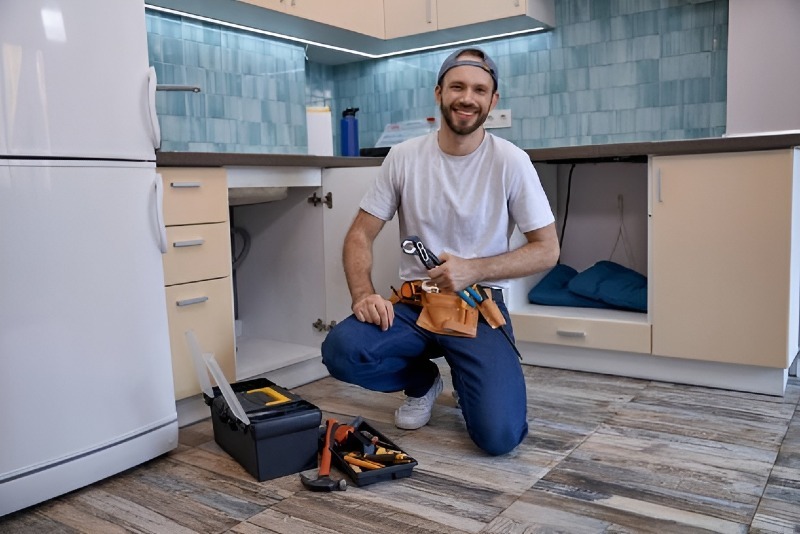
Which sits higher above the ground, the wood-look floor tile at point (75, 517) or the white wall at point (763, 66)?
the white wall at point (763, 66)

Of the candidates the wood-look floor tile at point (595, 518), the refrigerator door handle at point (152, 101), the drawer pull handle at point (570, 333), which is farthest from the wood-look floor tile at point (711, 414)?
the refrigerator door handle at point (152, 101)

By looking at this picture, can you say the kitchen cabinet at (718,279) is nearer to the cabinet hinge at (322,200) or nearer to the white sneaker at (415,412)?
the white sneaker at (415,412)

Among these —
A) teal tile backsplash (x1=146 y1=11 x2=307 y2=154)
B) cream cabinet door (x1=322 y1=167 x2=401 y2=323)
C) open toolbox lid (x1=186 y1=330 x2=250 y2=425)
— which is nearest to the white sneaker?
open toolbox lid (x1=186 y1=330 x2=250 y2=425)

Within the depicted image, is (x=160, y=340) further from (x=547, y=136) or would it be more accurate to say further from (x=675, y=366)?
(x=547, y=136)

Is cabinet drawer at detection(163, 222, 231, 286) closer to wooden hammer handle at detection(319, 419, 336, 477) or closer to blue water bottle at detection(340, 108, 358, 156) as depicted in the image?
wooden hammer handle at detection(319, 419, 336, 477)

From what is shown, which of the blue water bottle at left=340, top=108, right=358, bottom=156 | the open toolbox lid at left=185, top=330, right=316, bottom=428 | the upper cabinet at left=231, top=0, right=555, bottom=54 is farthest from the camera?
the blue water bottle at left=340, top=108, right=358, bottom=156

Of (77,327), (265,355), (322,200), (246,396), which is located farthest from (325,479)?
(322,200)

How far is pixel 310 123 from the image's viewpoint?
320cm

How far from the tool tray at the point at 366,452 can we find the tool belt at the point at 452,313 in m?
0.34

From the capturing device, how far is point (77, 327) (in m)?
1.79

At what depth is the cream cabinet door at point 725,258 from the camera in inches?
92.5

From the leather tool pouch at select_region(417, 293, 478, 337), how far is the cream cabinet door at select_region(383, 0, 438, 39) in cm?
171

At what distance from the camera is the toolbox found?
1.85m

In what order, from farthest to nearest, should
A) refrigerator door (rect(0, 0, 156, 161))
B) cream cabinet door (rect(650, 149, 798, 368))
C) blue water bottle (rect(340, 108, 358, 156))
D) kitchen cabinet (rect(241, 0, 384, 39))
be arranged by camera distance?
blue water bottle (rect(340, 108, 358, 156)) → kitchen cabinet (rect(241, 0, 384, 39)) → cream cabinet door (rect(650, 149, 798, 368)) → refrigerator door (rect(0, 0, 156, 161))
